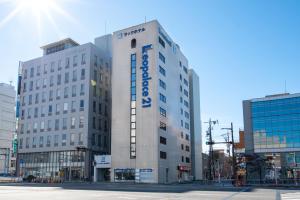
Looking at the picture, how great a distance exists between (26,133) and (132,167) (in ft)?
118

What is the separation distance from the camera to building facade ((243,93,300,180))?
85.2 m

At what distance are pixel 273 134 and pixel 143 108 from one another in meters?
37.2

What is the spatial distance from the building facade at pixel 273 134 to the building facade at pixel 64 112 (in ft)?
128

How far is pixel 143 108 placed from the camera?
7469 cm

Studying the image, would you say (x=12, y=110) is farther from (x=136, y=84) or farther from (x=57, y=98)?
(x=136, y=84)

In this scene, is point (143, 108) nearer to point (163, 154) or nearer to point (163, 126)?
point (163, 126)

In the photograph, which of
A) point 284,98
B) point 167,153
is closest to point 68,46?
point 167,153

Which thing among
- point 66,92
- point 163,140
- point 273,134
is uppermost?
point 66,92

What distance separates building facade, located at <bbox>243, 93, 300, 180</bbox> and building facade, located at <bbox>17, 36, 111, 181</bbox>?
128 feet

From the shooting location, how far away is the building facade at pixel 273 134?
85.2 meters

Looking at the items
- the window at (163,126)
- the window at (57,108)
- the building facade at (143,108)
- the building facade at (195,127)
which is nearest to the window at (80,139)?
the window at (57,108)

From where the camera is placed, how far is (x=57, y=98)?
89.2 metres

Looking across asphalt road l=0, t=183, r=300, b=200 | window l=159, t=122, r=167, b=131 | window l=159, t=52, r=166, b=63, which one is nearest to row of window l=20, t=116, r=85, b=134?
window l=159, t=122, r=167, b=131

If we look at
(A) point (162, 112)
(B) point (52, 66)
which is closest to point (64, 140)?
(B) point (52, 66)
